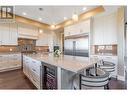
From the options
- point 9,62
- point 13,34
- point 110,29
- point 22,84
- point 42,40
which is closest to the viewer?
point 22,84

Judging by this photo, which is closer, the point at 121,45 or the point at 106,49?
the point at 121,45

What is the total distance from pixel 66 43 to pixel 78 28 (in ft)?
3.99

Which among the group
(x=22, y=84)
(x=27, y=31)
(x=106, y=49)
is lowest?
(x=22, y=84)

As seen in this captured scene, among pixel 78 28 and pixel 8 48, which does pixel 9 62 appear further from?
pixel 78 28

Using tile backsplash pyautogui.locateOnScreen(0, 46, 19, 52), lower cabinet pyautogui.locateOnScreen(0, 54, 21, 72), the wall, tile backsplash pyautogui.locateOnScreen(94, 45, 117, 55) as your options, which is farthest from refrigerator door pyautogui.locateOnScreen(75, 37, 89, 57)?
tile backsplash pyautogui.locateOnScreen(0, 46, 19, 52)

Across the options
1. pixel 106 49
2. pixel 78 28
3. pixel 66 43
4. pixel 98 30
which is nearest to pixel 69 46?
pixel 66 43

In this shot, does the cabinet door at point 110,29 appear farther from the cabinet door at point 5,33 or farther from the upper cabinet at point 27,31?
the cabinet door at point 5,33

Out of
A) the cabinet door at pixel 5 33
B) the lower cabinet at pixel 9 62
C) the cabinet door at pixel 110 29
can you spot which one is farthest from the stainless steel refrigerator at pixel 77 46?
the cabinet door at pixel 5 33

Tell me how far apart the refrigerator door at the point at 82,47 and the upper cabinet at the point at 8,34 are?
3.12 m

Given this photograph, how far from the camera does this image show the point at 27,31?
5281mm

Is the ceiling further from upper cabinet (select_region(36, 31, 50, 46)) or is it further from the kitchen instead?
upper cabinet (select_region(36, 31, 50, 46))

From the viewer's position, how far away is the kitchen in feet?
7.59

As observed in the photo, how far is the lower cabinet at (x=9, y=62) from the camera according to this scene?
4.04 meters
